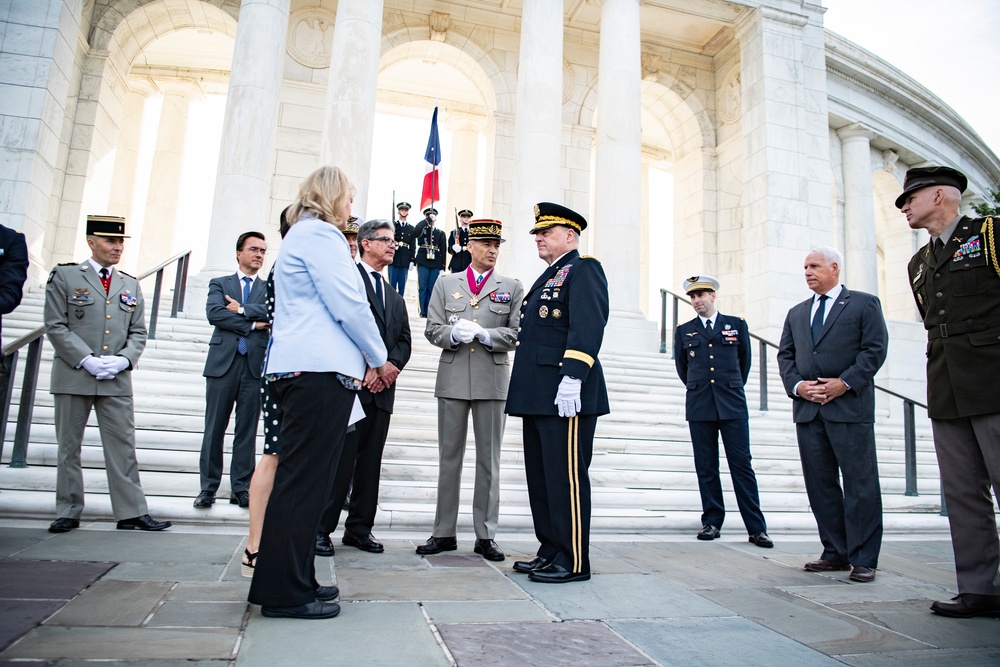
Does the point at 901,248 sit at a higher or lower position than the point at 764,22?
lower

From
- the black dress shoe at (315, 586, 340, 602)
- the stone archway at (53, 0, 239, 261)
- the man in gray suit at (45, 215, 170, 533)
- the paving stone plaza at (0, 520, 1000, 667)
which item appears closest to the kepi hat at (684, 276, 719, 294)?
the paving stone plaza at (0, 520, 1000, 667)

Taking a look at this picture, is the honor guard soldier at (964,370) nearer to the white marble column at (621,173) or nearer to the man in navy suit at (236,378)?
the man in navy suit at (236,378)

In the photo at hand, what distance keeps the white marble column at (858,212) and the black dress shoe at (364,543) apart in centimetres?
1821

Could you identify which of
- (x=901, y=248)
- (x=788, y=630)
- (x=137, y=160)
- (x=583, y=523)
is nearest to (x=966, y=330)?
(x=788, y=630)

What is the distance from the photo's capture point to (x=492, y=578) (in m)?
3.76

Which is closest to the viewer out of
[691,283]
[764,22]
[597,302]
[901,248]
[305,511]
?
[305,511]

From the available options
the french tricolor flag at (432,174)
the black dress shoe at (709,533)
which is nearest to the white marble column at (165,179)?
the french tricolor flag at (432,174)

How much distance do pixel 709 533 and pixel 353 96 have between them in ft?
31.0

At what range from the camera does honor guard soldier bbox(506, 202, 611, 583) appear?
12.8ft

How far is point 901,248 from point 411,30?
18249mm

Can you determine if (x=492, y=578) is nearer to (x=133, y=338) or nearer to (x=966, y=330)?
(x=966, y=330)

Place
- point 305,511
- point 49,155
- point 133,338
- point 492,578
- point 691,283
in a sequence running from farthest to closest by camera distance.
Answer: point 49,155, point 691,283, point 133,338, point 492,578, point 305,511

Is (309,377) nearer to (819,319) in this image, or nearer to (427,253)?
(819,319)

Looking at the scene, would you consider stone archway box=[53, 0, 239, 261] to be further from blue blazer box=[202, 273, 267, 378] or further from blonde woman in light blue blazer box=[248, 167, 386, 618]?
blonde woman in light blue blazer box=[248, 167, 386, 618]
